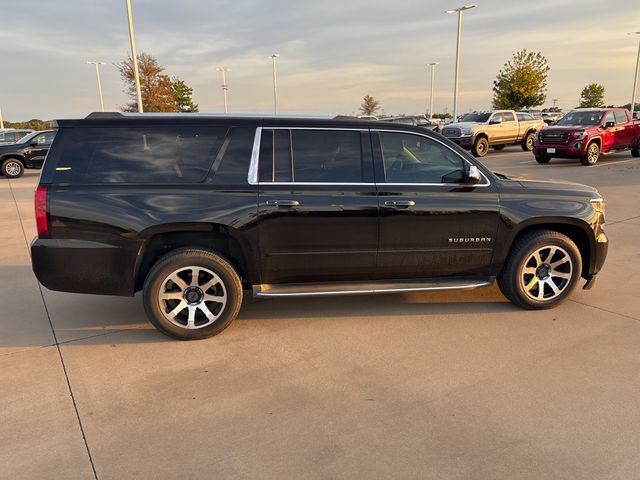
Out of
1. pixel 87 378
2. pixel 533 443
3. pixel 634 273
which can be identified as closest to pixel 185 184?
pixel 87 378

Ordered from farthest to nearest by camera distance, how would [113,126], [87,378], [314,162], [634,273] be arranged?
[634,273]
[314,162]
[113,126]
[87,378]

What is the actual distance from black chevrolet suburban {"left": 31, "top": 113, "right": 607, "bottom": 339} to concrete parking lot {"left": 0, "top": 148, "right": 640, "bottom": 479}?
0.39 meters

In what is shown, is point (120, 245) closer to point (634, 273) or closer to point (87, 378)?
point (87, 378)

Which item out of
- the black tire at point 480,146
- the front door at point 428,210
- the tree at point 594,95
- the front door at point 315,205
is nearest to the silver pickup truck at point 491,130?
the black tire at point 480,146

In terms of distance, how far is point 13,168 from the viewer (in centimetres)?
1773

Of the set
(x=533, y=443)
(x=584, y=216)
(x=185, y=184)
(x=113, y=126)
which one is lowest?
(x=533, y=443)

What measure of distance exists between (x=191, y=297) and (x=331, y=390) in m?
1.45

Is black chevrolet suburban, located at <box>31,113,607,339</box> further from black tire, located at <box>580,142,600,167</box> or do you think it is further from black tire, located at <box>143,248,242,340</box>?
black tire, located at <box>580,142,600,167</box>

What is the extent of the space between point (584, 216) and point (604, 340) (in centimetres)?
117

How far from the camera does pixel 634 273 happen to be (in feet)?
18.0

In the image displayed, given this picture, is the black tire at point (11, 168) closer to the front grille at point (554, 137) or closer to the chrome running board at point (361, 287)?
the chrome running board at point (361, 287)

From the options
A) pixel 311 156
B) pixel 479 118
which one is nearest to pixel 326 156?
pixel 311 156

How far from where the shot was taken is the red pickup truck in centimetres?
1562

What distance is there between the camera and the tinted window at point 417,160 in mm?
4180
